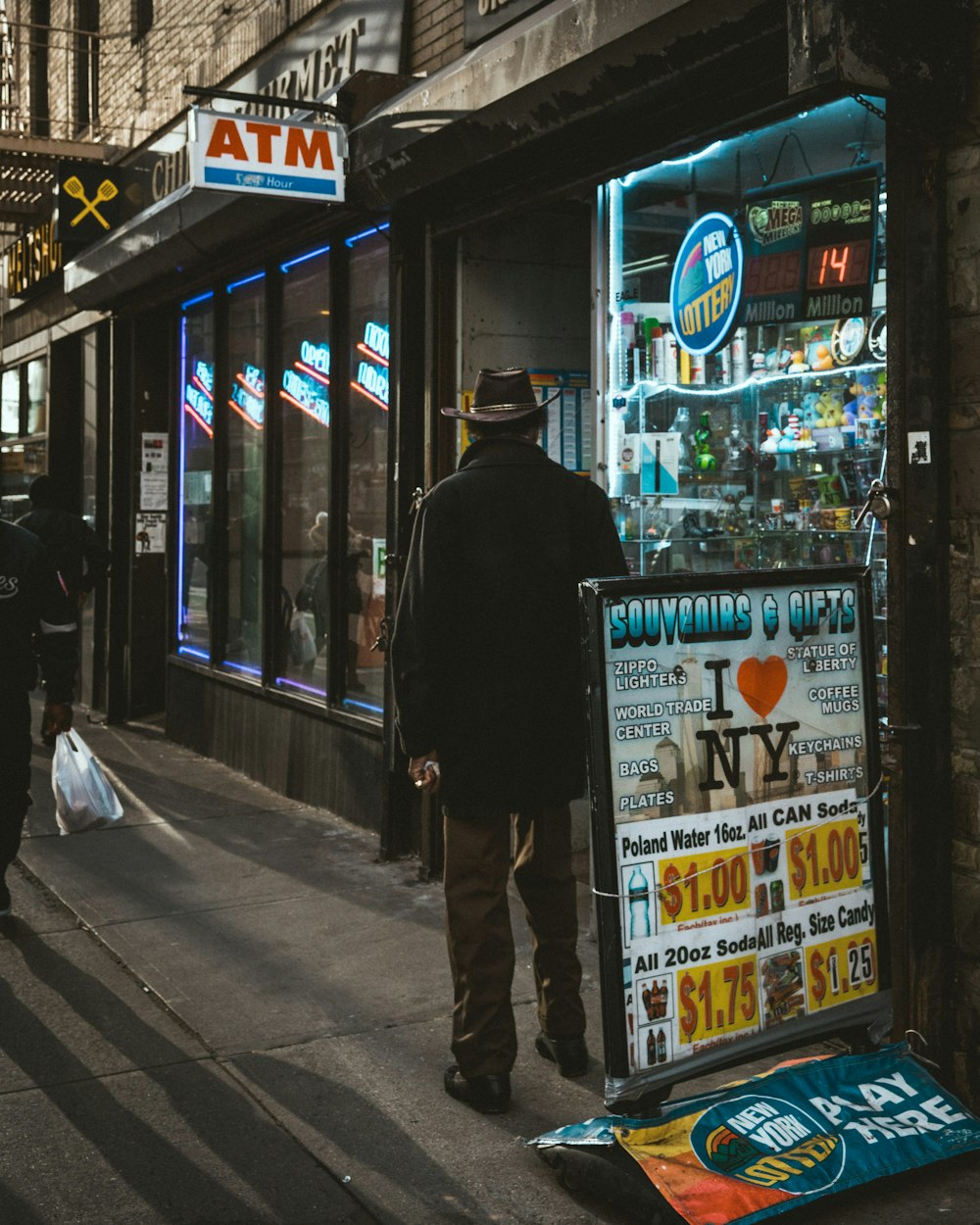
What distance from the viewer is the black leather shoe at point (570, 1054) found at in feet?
14.7

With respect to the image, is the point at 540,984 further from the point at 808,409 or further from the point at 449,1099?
the point at 808,409

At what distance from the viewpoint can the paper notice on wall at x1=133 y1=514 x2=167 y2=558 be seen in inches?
463

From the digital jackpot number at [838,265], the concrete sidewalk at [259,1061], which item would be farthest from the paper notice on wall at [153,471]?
the digital jackpot number at [838,265]

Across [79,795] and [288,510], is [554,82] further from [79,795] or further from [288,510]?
[288,510]

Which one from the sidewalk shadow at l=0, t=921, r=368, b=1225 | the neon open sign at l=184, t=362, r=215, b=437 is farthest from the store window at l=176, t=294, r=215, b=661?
the sidewalk shadow at l=0, t=921, r=368, b=1225

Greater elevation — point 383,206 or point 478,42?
point 478,42

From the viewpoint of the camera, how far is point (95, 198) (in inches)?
442

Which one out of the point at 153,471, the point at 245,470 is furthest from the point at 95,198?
the point at 245,470

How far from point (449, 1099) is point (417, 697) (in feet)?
3.94

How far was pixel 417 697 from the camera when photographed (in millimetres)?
4242

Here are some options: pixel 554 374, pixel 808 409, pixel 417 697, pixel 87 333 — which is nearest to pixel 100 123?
pixel 87 333

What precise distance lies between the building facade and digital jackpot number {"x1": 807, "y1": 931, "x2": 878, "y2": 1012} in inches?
12.7

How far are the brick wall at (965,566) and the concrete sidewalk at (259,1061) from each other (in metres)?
0.56

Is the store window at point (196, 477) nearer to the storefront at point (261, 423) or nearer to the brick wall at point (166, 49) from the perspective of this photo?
the storefront at point (261, 423)
